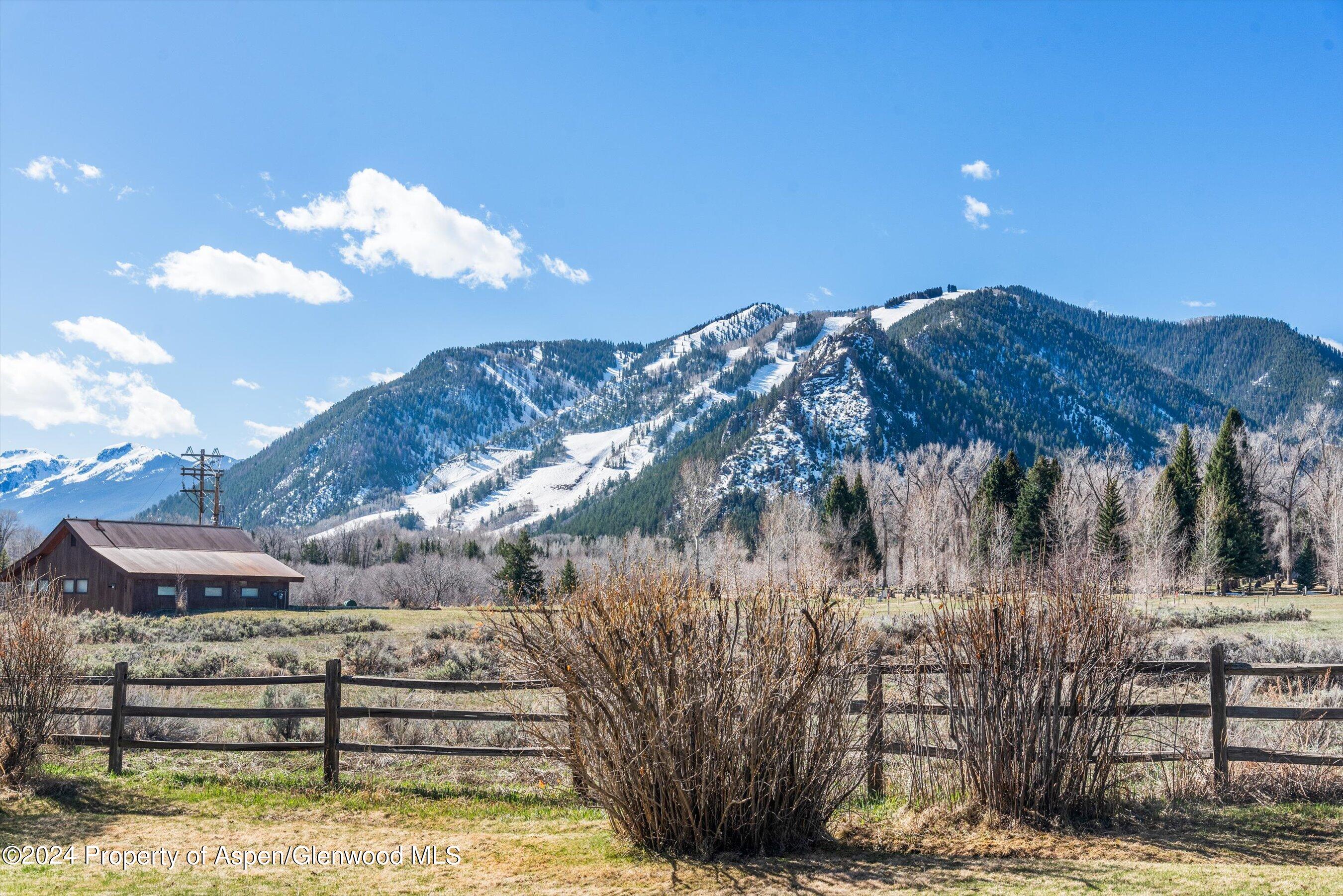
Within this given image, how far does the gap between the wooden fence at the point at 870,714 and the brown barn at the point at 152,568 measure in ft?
124

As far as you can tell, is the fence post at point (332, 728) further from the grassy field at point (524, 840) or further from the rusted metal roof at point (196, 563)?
the rusted metal roof at point (196, 563)

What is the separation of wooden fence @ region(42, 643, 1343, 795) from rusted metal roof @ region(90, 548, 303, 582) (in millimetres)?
38093

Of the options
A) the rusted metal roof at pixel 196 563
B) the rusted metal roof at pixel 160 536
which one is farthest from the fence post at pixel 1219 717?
the rusted metal roof at pixel 160 536

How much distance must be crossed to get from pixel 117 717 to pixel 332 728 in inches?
122

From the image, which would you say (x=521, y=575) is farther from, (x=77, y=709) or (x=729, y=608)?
(x=729, y=608)

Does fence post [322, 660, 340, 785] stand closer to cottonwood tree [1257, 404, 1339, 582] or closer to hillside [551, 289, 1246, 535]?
cottonwood tree [1257, 404, 1339, 582]

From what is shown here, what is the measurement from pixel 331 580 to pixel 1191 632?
2429 inches

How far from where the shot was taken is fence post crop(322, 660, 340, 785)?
9539mm

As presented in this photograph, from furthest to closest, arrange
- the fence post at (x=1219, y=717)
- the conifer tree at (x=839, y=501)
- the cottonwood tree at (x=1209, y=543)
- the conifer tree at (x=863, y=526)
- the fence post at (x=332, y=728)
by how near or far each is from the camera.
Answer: the conifer tree at (x=839, y=501)
the conifer tree at (x=863, y=526)
the cottonwood tree at (x=1209, y=543)
the fence post at (x=332, y=728)
the fence post at (x=1219, y=717)

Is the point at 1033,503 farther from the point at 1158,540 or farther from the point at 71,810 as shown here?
the point at 71,810

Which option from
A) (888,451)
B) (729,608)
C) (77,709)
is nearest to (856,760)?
(729,608)

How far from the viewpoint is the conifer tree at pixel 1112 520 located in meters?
50.0

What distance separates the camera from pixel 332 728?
31.4ft

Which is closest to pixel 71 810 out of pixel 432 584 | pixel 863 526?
pixel 432 584
